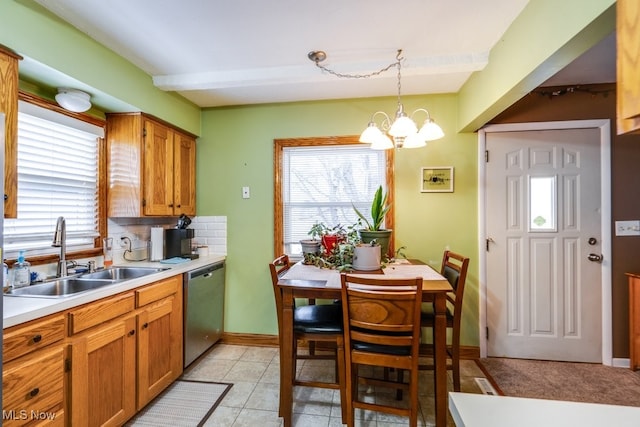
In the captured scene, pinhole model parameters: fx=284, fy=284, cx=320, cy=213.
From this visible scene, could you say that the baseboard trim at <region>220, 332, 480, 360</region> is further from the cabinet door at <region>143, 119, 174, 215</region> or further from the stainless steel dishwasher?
the cabinet door at <region>143, 119, 174, 215</region>

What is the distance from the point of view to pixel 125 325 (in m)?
1.73

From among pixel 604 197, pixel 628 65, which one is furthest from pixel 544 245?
pixel 628 65

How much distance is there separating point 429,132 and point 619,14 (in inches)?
41.7

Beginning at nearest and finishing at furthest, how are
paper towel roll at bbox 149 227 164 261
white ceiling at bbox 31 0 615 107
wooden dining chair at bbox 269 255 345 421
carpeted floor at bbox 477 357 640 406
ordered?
A: 1. white ceiling at bbox 31 0 615 107
2. wooden dining chair at bbox 269 255 345 421
3. carpeted floor at bbox 477 357 640 406
4. paper towel roll at bbox 149 227 164 261

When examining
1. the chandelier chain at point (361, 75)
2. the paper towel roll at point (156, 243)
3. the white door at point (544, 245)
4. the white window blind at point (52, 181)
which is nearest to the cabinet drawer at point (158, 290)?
the paper towel roll at point (156, 243)

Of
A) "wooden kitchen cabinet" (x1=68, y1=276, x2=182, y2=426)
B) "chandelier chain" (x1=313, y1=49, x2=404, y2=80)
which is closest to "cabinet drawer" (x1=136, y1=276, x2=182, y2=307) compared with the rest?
"wooden kitchen cabinet" (x1=68, y1=276, x2=182, y2=426)

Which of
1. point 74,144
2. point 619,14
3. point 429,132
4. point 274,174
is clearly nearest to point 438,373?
point 429,132

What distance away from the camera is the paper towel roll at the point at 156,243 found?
2.51 metres

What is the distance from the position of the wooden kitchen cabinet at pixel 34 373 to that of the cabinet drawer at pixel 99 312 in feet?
0.18

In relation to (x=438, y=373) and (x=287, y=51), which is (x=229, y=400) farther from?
(x=287, y=51)

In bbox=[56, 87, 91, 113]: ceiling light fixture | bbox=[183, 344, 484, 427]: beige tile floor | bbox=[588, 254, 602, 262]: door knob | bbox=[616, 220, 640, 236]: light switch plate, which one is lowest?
bbox=[183, 344, 484, 427]: beige tile floor

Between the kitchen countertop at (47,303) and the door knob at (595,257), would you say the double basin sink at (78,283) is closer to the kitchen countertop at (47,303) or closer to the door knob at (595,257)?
the kitchen countertop at (47,303)

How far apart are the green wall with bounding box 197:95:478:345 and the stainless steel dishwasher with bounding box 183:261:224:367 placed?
0.15 metres

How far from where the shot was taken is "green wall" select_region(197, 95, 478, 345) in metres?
2.66
